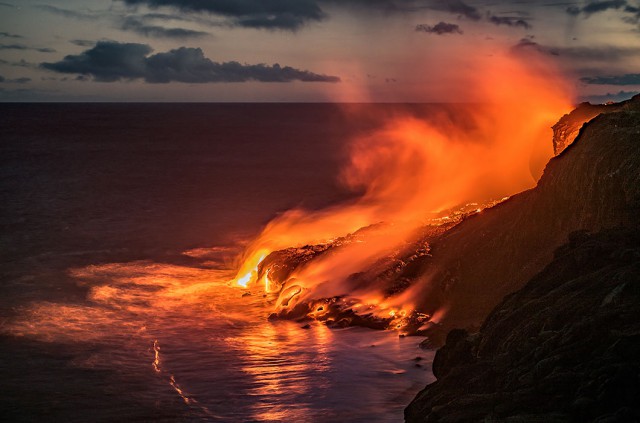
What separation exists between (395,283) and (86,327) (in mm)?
10241

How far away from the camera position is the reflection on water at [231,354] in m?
17.9

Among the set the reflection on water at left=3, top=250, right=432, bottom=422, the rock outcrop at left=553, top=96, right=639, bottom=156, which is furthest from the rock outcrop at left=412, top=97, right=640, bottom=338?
the reflection on water at left=3, top=250, right=432, bottom=422

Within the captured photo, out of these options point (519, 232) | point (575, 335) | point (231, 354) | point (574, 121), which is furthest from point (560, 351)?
point (574, 121)

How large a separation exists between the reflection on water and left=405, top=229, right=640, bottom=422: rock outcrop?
2823mm

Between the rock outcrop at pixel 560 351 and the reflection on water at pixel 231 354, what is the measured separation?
2823 millimetres

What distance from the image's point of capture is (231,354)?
22125 millimetres

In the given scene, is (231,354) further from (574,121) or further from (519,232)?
(574,121)

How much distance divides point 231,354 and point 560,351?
1196 centimetres

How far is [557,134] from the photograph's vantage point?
2441 centimetres

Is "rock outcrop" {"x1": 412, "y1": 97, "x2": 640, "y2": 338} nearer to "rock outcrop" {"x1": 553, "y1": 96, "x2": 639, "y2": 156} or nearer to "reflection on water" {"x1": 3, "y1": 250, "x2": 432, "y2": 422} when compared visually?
"rock outcrop" {"x1": 553, "y1": 96, "x2": 639, "y2": 156}

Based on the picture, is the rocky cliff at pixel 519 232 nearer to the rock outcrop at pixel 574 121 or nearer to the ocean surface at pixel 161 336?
the rock outcrop at pixel 574 121

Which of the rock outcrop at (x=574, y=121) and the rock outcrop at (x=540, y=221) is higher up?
the rock outcrop at (x=574, y=121)

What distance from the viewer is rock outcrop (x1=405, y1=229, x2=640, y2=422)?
10805mm

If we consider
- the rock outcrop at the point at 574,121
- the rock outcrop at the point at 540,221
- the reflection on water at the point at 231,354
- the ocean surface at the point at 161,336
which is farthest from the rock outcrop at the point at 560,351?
the rock outcrop at the point at 574,121
